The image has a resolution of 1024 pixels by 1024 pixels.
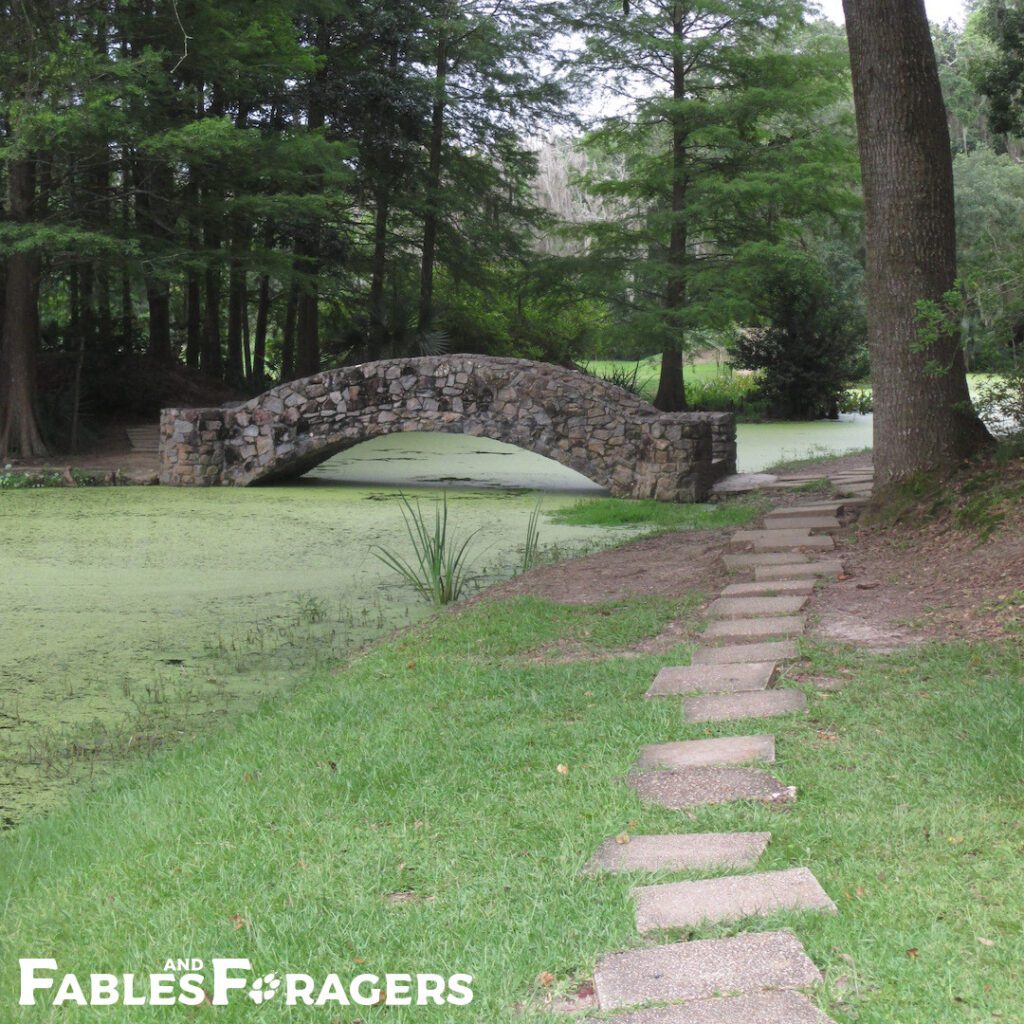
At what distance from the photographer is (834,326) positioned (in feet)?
66.1

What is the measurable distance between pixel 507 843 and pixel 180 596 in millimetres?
4742

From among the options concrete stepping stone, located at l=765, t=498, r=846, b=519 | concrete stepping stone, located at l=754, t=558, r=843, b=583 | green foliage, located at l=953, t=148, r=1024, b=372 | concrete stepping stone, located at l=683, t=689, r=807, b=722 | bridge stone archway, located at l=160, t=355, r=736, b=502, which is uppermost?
green foliage, located at l=953, t=148, r=1024, b=372

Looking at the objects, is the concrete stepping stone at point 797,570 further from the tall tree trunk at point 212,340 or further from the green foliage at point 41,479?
the tall tree trunk at point 212,340

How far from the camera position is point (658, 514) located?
978 cm

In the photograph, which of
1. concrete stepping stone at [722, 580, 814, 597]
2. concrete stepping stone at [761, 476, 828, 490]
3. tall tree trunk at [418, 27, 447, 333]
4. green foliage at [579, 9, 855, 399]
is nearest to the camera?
concrete stepping stone at [722, 580, 814, 597]

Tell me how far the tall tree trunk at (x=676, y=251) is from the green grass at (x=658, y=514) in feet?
24.6

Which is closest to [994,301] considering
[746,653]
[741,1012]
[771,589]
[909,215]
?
[909,215]

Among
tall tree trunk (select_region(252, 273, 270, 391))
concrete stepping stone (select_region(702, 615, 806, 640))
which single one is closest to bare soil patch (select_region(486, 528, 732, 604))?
concrete stepping stone (select_region(702, 615, 806, 640))

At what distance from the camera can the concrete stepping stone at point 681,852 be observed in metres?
2.69

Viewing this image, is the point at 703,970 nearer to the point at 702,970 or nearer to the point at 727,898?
the point at 702,970

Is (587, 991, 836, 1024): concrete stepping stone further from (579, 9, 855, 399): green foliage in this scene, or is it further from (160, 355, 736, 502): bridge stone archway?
(579, 9, 855, 399): green foliage

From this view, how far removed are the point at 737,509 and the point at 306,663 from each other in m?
4.46

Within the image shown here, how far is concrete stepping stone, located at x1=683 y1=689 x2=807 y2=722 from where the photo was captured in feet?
12.3

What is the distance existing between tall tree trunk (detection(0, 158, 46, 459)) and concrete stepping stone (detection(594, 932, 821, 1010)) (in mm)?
12455
